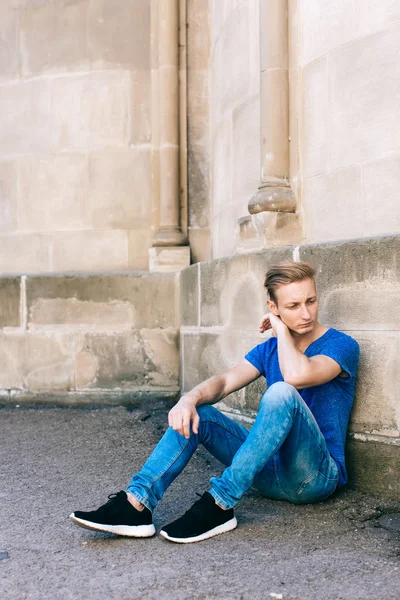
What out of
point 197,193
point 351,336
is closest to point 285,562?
point 351,336

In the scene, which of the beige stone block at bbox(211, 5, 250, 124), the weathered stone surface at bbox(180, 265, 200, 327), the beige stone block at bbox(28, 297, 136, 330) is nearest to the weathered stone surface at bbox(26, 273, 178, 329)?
the beige stone block at bbox(28, 297, 136, 330)

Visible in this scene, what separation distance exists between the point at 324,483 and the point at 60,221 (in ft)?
11.9

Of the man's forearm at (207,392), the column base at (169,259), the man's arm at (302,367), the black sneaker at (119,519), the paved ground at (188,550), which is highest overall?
the column base at (169,259)

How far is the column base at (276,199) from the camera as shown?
3680mm

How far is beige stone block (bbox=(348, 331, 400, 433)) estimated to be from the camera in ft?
9.50

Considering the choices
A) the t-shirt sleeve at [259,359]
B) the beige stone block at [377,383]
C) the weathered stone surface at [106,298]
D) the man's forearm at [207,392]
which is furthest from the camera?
the weathered stone surface at [106,298]

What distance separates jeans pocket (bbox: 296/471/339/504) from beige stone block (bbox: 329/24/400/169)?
145cm

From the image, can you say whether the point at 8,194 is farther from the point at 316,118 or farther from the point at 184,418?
the point at 184,418

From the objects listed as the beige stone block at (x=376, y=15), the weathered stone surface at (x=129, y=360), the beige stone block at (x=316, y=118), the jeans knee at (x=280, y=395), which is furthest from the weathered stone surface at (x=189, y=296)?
the jeans knee at (x=280, y=395)

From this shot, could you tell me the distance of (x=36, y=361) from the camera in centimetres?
543

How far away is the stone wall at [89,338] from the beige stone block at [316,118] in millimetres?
1850

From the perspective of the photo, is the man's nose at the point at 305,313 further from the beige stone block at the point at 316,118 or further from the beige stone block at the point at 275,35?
the beige stone block at the point at 275,35

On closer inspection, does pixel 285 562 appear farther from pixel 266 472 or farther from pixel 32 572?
pixel 32 572

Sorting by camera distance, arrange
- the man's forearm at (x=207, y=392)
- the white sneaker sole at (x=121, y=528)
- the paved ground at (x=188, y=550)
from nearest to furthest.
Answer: the paved ground at (x=188, y=550) → the white sneaker sole at (x=121, y=528) → the man's forearm at (x=207, y=392)
